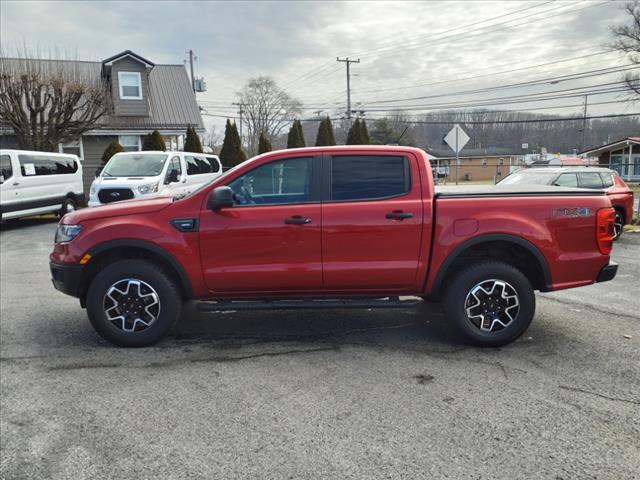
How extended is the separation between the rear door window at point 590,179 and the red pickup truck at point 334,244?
27.1 feet

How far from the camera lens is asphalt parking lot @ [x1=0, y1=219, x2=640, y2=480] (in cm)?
282

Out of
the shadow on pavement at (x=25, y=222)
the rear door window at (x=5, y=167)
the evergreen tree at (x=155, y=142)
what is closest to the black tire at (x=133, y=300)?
the rear door window at (x=5, y=167)

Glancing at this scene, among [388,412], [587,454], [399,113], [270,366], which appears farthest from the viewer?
[399,113]

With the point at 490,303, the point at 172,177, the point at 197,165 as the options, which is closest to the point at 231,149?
the point at 197,165

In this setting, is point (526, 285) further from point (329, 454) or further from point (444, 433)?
point (329, 454)

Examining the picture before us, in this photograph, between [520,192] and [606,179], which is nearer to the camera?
[520,192]

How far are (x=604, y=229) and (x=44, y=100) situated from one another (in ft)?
70.7

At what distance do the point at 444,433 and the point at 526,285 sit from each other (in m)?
1.87

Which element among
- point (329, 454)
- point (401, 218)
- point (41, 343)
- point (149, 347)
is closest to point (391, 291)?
point (401, 218)

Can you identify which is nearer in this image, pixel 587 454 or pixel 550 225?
pixel 587 454

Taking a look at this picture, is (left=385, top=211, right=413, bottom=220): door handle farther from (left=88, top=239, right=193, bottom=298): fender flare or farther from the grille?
the grille

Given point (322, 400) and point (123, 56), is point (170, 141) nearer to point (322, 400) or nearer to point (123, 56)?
point (123, 56)

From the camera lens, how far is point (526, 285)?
443 centimetres

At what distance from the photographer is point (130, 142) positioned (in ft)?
79.2
